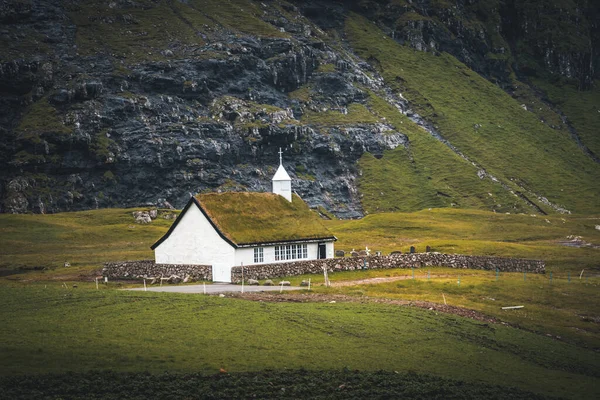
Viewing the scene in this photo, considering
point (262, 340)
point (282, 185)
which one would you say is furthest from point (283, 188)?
point (262, 340)

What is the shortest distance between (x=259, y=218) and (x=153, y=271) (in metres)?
12.1

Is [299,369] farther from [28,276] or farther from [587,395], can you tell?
[28,276]

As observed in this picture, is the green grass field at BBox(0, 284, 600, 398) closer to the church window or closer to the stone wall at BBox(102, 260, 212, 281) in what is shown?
the stone wall at BBox(102, 260, 212, 281)

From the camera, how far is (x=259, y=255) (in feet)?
261

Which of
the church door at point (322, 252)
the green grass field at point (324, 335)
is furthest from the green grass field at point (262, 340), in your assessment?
the church door at point (322, 252)

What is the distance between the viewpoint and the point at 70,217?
160 metres

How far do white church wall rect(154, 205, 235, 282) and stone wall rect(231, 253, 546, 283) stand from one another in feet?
10.2

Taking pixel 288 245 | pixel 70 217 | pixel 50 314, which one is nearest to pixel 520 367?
pixel 50 314

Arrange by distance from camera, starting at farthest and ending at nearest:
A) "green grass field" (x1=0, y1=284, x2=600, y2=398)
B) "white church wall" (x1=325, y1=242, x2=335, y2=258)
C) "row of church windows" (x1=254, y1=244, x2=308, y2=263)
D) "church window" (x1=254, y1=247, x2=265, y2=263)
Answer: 1. "white church wall" (x1=325, y1=242, x2=335, y2=258)
2. "row of church windows" (x1=254, y1=244, x2=308, y2=263)
3. "church window" (x1=254, y1=247, x2=265, y2=263)
4. "green grass field" (x1=0, y1=284, x2=600, y2=398)

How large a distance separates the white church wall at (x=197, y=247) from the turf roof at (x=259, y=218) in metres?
1.15

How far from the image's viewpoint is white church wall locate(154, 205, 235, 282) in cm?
7669

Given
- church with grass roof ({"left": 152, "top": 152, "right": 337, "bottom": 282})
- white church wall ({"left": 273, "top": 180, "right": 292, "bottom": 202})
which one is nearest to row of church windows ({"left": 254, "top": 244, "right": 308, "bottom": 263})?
church with grass roof ({"left": 152, "top": 152, "right": 337, "bottom": 282})

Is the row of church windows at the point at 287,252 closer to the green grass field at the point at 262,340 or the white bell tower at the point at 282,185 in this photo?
the white bell tower at the point at 282,185

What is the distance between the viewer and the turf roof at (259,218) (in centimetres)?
7875
